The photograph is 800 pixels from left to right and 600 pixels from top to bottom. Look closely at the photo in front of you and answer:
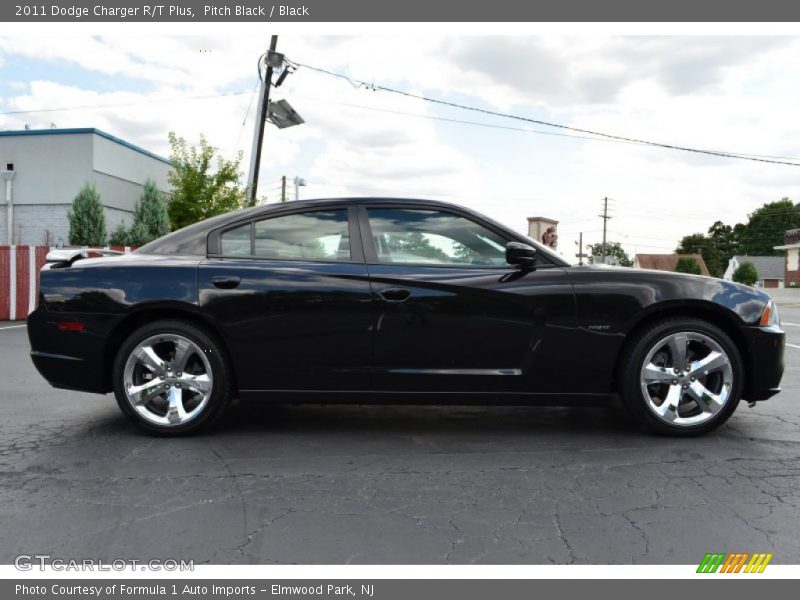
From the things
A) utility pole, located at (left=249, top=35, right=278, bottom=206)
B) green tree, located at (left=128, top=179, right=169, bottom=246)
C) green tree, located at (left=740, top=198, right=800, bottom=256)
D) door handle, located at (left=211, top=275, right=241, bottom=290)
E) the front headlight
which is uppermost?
green tree, located at (left=740, top=198, right=800, bottom=256)

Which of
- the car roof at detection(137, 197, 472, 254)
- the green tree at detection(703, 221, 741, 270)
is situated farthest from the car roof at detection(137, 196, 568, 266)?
the green tree at detection(703, 221, 741, 270)

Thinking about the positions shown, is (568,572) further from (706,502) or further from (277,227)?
(277,227)

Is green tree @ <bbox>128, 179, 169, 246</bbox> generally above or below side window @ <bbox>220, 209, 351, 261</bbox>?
above

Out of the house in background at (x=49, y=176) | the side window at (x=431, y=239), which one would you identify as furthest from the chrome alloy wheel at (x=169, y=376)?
the house in background at (x=49, y=176)

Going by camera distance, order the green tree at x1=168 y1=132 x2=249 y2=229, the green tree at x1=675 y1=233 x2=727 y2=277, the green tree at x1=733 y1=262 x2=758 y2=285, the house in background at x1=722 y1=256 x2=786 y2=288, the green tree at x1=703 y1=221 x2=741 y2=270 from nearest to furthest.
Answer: the green tree at x1=168 y1=132 x2=249 y2=229 → the green tree at x1=733 y1=262 x2=758 y2=285 → the house in background at x1=722 y1=256 x2=786 y2=288 → the green tree at x1=675 y1=233 x2=727 y2=277 → the green tree at x1=703 y1=221 x2=741 y2=270

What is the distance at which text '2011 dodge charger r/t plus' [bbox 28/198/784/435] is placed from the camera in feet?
13.5

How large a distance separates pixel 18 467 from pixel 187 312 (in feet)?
4.11

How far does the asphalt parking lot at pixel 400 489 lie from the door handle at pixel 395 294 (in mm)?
888

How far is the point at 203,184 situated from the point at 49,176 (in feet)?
36.6

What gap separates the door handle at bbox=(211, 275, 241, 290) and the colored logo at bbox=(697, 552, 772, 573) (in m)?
2.93

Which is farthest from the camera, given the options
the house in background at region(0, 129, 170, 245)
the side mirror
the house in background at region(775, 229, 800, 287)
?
the house in background at region(775, 229, 800, 287)

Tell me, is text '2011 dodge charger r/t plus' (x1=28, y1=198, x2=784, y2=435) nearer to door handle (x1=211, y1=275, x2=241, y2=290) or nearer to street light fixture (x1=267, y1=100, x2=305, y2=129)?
door handle (x1=211, y1=275, x2=241, y2=290)

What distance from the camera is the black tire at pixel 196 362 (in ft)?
13.7
